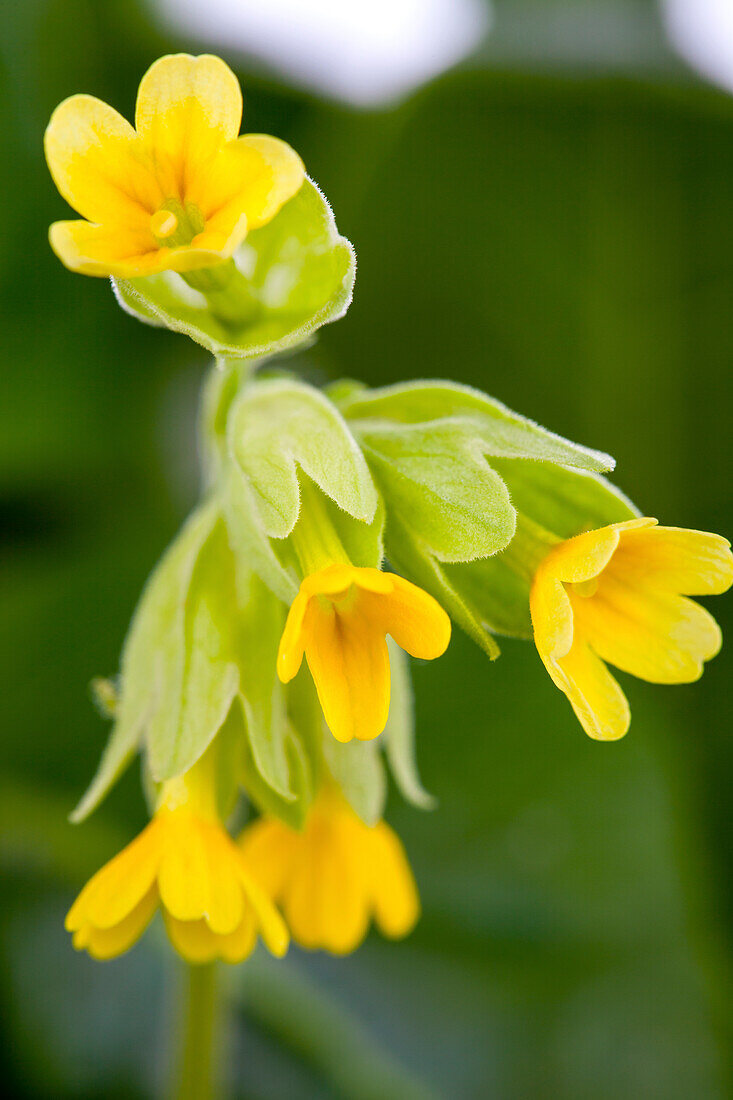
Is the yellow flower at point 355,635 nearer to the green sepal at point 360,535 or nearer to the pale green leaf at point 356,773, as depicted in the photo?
the green sepal at point 360,535

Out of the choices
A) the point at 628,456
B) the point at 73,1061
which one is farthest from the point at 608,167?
the point at 73,1061

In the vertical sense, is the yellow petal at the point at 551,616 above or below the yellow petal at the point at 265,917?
above

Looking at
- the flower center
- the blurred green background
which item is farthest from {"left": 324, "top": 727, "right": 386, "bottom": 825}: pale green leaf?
the blurred green background

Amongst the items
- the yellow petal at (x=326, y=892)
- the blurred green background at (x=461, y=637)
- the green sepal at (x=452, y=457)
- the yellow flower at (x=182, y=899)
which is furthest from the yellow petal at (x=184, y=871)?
the blurred green background at (x=461, y=637)

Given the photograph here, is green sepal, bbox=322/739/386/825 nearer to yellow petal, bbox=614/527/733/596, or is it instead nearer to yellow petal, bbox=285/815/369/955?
yellow petal, bbox=285/815/369/955

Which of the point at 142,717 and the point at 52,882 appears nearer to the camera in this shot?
the point at 142,717

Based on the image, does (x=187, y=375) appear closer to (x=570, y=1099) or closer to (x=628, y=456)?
(x=628, y=456)

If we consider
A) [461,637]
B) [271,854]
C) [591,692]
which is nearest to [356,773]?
[271,854]
